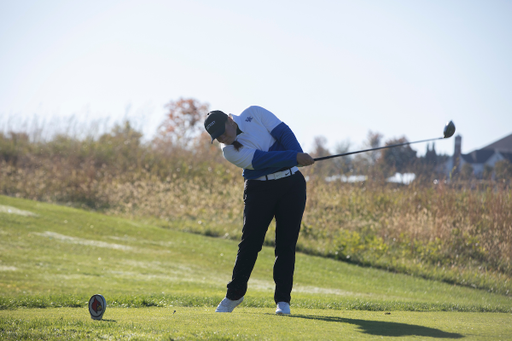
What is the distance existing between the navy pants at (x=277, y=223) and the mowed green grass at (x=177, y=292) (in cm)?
32

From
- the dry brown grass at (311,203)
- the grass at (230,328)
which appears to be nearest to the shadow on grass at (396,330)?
the grass at (230,328)

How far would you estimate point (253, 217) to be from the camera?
4160 millimetres

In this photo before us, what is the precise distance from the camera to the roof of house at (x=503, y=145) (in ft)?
150

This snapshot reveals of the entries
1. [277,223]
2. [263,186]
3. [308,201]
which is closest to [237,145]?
[263,186]

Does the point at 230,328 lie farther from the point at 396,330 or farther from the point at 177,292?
the point at 177,292

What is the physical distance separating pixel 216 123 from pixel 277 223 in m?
1.08

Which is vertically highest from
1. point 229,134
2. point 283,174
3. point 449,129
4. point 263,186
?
point 449,129

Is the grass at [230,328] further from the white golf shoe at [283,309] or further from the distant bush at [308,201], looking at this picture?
the distant bush at [308,201]

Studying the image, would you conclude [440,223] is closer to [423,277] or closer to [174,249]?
[423,277]

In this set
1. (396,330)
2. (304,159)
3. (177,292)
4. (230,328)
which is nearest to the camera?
(230,328)

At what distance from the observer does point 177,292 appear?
7.07 meters

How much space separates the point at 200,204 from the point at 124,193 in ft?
10.8

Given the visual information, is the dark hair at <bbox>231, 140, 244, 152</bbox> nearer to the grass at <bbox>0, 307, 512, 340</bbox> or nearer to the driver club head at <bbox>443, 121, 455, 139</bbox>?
the grass at <bbox>0, 307, 512, 340</bbox>

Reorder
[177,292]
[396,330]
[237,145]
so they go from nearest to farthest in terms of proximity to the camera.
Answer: [396,330] → [237,145] → [177,292]
